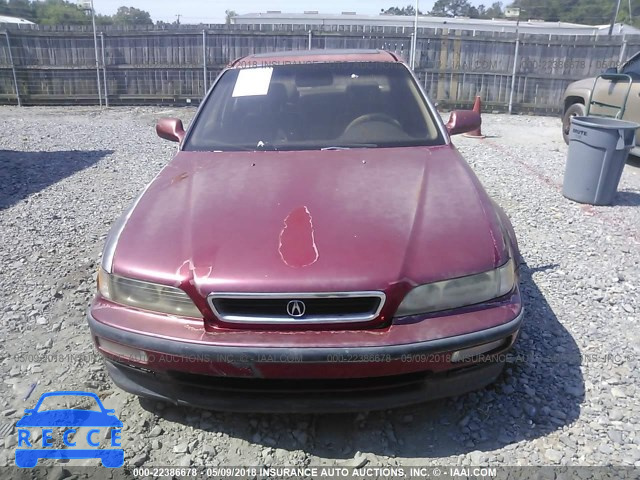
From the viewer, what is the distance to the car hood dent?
207cm

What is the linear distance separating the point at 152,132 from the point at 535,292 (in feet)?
28.2

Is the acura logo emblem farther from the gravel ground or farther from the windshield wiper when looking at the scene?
the windshield wiper

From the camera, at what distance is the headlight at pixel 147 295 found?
2109mm

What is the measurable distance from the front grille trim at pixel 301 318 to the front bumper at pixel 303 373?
119 millimetres

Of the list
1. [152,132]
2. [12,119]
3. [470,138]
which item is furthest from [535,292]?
[12,119]

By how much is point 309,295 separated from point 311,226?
0.40m

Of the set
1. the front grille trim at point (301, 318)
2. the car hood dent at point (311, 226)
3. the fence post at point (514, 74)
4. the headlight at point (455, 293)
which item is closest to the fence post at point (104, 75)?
the fence post at point (514, 74)

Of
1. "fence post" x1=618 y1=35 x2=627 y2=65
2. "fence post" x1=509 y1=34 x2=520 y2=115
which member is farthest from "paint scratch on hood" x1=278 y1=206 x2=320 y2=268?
"fence post" x1=618 y1=35 x2=627 y2=65

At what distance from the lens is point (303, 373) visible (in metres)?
2.02

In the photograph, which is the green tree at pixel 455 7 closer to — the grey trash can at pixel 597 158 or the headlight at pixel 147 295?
the grey trash can at pixel 597 158

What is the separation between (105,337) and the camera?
2174mm

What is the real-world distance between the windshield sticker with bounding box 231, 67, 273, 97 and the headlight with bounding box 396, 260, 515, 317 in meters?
2.06

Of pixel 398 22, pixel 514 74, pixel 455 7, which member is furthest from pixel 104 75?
pixel 455 7

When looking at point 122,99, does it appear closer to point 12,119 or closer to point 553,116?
point 12,119
